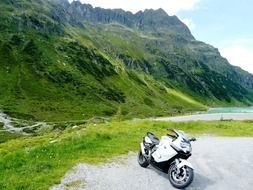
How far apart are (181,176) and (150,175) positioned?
7.09 feet

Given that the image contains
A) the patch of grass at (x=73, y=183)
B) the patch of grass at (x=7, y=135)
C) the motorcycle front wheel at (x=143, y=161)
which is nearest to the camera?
the patch of grass at (x=73, y=183)

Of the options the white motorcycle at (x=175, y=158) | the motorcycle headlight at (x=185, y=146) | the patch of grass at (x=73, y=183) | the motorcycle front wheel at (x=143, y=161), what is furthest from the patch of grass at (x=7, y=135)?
the motorcycle headlight at (x=185, y=146)

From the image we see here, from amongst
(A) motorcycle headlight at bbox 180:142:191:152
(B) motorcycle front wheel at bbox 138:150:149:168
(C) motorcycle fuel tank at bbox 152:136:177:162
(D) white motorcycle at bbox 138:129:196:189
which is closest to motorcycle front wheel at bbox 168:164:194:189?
(D) white motorcycle at bbox 138:129:196:189

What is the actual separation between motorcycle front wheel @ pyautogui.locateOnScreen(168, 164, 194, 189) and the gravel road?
0.34 m

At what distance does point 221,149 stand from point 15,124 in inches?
7046

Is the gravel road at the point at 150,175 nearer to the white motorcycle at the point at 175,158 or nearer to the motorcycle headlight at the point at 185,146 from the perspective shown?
the white motorcycle at the point at 175,158

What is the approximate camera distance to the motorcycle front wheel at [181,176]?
50.4 feet

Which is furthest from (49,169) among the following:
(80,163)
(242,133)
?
(242,133)

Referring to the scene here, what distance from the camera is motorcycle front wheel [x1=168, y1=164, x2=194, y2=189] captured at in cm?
1535

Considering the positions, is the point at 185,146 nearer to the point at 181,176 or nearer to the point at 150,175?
the point at 181,176

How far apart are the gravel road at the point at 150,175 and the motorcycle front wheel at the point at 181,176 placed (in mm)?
341

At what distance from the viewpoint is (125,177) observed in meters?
16.9

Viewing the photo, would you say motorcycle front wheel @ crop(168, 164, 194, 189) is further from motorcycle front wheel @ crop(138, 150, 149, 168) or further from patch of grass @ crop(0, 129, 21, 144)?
patch of grass @ crop(0, 129, 21, 144)

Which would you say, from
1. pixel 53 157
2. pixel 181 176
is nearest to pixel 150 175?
pixel 181 176
